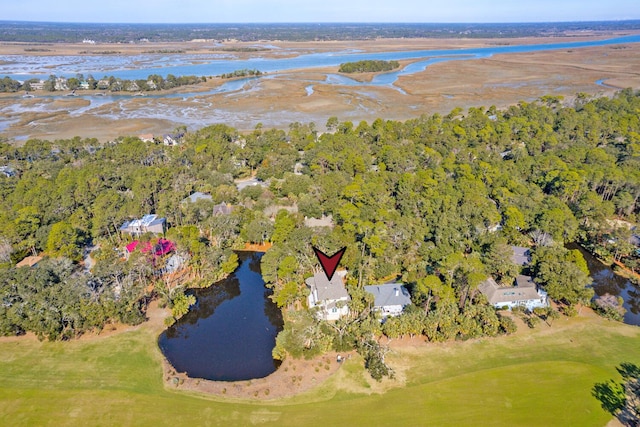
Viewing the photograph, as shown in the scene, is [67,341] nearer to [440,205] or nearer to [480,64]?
[440,205]

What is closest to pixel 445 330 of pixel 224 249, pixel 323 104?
pixel 224 249

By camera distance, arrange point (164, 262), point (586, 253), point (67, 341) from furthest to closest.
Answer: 1. point (586, 253)
2. point (164, 262)
3. point (67, 341)

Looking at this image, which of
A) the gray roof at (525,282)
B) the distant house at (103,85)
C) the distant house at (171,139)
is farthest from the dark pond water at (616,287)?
the distant house at (103,85)

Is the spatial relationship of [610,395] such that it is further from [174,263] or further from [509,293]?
[174,263]

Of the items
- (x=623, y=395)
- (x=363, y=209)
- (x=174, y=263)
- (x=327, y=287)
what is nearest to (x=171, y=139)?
(x=174, y=263)

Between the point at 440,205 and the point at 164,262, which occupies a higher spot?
the point at 440,205

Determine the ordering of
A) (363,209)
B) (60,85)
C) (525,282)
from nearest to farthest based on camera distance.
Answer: (525,282), (363,209), (60,85)
